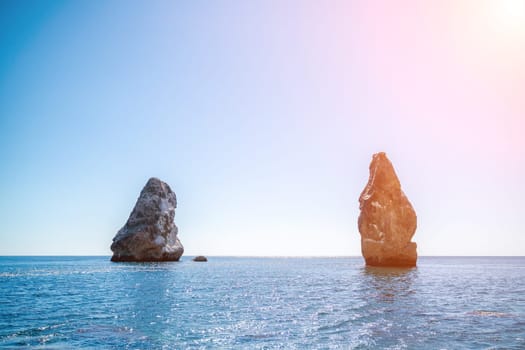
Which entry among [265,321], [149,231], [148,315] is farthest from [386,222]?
[149,231]

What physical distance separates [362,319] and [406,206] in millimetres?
57686

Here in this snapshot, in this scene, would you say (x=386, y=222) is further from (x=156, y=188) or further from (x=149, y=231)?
(x=156, y=188)

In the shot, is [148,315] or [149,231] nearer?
[148,315]

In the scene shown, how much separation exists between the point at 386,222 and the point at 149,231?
6149 cm

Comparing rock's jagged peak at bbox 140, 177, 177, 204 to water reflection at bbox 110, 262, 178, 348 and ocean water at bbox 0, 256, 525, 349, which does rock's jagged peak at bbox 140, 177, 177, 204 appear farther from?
ocean water at bbox 0, 256, 525, 349

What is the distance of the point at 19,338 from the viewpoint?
17516 mm

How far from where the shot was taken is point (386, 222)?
71.9m

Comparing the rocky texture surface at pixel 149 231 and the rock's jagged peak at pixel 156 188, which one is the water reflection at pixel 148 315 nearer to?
the rocky texture surface at pixel 149 231

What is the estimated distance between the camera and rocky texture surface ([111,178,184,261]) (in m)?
99.8

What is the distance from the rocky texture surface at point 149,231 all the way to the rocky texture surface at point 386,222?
55.0 metres

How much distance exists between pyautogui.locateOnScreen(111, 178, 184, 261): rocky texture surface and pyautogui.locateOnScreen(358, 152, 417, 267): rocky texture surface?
5504 centimetres

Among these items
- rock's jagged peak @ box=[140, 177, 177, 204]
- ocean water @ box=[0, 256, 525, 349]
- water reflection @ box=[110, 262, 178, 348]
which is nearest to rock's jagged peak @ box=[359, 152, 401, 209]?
ocean water @ box=[0, 256, 525, 349]

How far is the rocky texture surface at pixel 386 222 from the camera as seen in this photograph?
7144 cm

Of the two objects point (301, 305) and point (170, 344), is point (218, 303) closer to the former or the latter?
point (301, 305)
